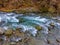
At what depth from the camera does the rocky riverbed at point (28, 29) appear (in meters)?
3.57

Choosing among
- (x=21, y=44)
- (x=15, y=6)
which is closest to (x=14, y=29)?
(x=21, y=44)

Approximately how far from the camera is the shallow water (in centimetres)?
395

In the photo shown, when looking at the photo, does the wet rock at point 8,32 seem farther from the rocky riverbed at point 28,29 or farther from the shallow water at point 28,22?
the shallow water at point 28,22

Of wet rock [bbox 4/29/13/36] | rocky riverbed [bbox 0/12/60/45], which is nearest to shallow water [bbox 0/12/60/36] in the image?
rocky riverbed [bbox 0/12/60/45]

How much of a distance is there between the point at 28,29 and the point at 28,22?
40 centimetres

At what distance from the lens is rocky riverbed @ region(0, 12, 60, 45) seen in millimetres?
3572

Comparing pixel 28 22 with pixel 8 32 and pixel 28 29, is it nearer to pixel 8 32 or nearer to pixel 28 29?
pixel 28 29

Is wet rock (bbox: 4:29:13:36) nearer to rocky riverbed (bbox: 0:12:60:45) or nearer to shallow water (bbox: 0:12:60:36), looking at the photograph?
rocky riverbed (bbox: 0:12:60:45)

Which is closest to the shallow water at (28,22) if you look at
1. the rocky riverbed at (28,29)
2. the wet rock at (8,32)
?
the rocky riverbed at (28,29)

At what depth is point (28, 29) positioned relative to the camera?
392 centimetres

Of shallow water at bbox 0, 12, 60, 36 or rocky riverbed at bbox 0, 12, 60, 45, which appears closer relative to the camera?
rocky riverbed at bbox 0, 12, 60, 45

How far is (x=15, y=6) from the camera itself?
515 cm

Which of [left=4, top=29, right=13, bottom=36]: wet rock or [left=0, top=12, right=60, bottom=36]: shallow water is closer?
[left=4, top=29, right=13, bottom=36]: wet rock

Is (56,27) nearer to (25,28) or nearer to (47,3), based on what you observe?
(25,28)
